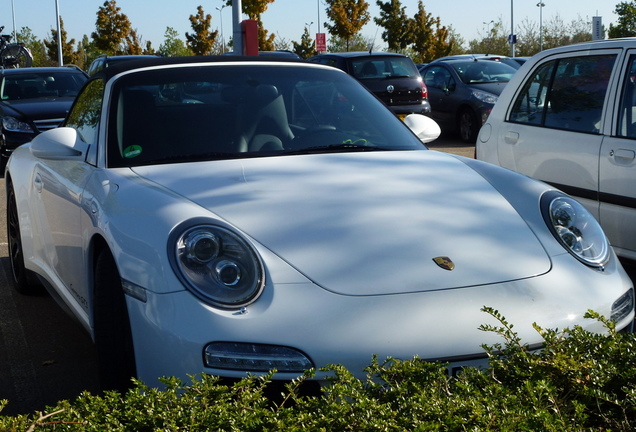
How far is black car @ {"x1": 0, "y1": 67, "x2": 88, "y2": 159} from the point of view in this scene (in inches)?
502

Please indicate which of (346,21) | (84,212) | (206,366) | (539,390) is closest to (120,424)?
(206,366)

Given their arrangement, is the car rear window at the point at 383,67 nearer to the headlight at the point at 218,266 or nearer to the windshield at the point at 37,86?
the windshield at the point at 37,86

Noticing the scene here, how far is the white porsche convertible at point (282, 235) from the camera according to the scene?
2939mm

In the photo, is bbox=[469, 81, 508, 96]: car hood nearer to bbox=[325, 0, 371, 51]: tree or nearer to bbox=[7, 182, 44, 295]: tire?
bbox=[7, 182, 44, 295]: tire

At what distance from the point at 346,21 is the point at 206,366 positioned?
48.9 metres

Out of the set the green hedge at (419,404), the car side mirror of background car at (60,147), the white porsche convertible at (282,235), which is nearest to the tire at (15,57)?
the car side mirror of background car at (60,147)

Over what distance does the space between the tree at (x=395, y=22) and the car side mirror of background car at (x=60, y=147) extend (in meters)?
49.1

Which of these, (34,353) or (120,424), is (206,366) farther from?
(34,353)

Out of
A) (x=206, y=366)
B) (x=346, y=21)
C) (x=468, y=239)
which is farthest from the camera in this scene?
(x=346, y=21)

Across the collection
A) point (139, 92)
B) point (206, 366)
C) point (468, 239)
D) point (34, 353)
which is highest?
point (139, 92)

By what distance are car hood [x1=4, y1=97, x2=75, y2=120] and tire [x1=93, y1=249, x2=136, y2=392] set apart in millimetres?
9798

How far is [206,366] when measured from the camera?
290 cm

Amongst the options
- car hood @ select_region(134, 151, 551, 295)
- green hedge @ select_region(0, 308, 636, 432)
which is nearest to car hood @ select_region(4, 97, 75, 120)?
car hood @ select_region(134, 151, 551, 295)

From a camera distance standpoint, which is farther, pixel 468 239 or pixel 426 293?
pixel 468 239
